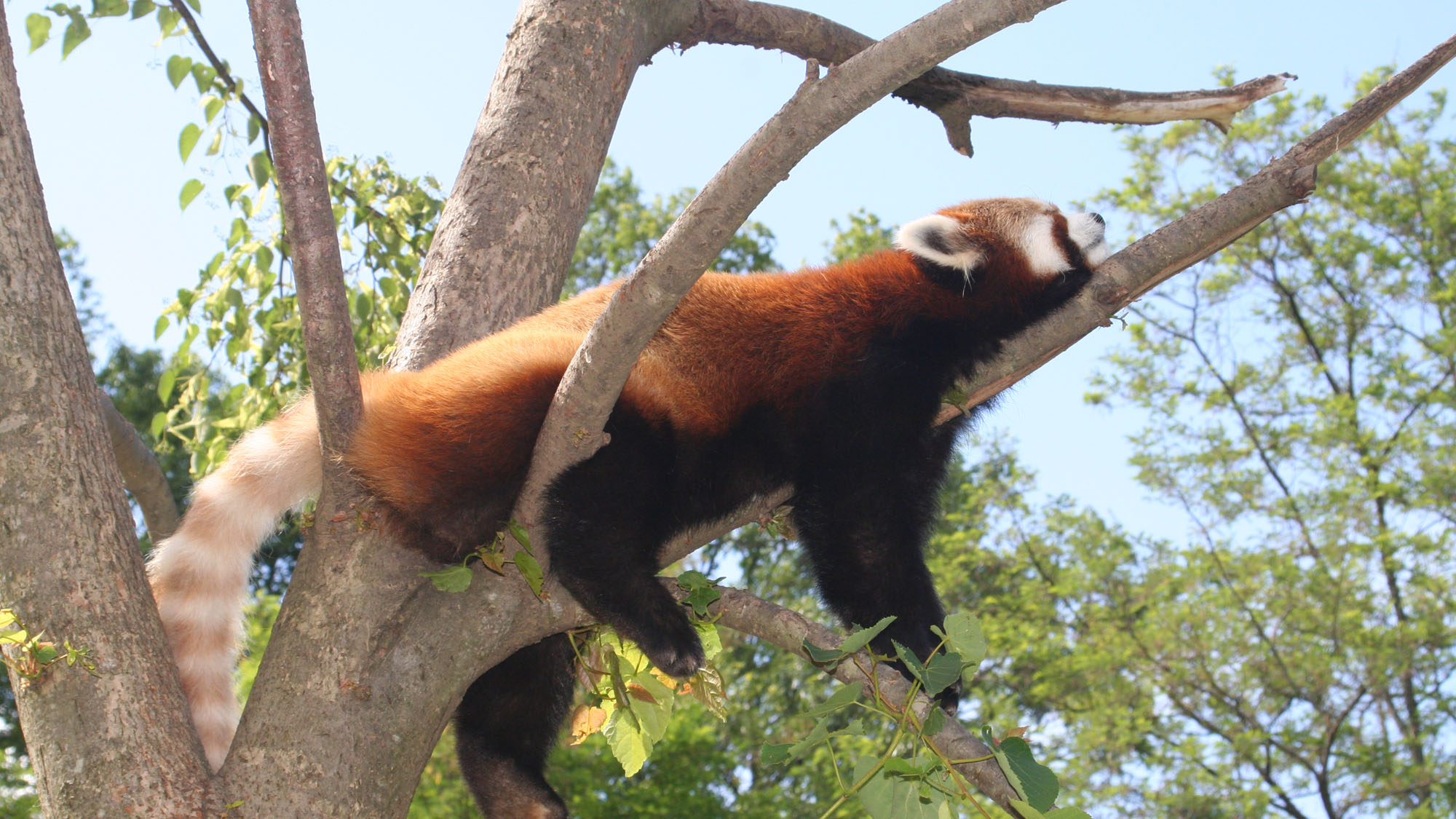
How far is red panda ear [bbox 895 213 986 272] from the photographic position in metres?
3.00

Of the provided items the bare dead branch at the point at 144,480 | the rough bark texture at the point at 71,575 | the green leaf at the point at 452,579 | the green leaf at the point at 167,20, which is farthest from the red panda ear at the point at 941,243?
the green leaf at the point at 167,20

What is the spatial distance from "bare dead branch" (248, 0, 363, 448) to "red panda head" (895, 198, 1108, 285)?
1595 millimetres

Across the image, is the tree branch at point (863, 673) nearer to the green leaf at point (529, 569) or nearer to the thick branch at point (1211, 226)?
the green leaf at point (529, 569)

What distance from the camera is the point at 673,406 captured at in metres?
2.56

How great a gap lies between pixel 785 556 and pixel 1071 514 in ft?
13.4

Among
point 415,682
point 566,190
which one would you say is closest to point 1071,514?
point 566,190

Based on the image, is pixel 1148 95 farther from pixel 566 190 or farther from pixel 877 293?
pixel 566 190

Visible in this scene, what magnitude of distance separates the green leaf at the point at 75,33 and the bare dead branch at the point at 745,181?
2.36m

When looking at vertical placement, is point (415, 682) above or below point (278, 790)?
above

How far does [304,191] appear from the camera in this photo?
207 centimetres

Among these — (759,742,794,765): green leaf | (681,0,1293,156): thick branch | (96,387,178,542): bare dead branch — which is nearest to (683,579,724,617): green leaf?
(759,742,794,765): green leaf

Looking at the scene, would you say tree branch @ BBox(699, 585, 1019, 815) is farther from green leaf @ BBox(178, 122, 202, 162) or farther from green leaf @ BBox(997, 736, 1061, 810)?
green leaf @ BBox(178, 122, 202, 162)

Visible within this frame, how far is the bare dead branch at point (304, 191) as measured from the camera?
78.7 inches

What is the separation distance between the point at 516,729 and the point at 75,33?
2.54 meters
